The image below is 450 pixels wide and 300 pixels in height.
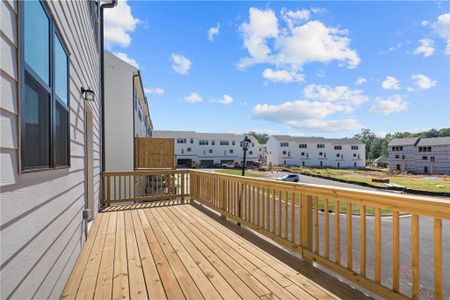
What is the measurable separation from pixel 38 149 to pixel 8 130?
1.95 ft

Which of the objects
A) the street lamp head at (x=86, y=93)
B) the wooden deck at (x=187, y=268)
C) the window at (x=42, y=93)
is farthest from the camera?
the street lamp head at (x=86, y=93)

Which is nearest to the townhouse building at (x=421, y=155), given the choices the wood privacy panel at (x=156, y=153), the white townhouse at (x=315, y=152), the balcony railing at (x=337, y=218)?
the white townhouse at (x=315, y=152)

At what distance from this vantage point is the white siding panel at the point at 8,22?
1.19 m

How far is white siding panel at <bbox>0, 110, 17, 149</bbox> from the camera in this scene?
1175 mm

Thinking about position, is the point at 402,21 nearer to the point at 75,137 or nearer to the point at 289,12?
the point at 289,12

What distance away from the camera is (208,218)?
518cm

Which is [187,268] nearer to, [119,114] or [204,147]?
[119,114]

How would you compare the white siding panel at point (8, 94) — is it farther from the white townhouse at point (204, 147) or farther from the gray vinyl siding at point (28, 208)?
the white townhouse at point (204, 147)

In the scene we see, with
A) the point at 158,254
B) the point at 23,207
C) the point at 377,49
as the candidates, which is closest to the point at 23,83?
the point at 23,207

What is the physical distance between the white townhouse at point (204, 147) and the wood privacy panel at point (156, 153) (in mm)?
36177

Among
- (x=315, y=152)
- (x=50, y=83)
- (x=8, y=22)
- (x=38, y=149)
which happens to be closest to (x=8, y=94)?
(x=8, y=22)

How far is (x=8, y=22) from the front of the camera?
4.11 ft

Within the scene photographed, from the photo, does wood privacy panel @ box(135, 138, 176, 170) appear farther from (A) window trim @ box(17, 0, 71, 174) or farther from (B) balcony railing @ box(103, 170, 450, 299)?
(A) window trim @ box(17, 0, 71, 174)

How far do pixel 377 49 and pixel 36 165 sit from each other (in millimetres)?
19435
